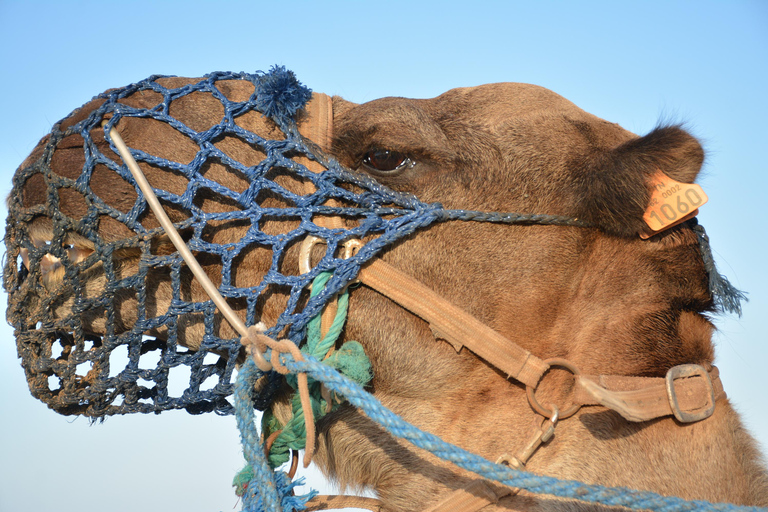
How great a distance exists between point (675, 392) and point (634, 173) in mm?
795

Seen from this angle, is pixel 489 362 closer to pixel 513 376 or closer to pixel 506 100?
pixel 513 376

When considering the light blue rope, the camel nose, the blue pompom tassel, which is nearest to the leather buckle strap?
the light blue rope

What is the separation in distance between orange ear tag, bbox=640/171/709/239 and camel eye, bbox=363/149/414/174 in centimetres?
92

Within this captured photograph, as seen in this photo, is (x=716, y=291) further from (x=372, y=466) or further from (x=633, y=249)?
(x=372, y=466)

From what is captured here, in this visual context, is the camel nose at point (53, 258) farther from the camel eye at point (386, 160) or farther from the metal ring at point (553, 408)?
the metal ring at point (553, 408)

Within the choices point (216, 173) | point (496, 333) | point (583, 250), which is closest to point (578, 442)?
point (496, 333)

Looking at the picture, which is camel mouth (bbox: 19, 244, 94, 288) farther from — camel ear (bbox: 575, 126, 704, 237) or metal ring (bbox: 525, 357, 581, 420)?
camel ear (bbox: 575, 126, 704, 237)

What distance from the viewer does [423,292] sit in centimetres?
212

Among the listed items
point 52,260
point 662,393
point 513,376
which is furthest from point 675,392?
point 52,260

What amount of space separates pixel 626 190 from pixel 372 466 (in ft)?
4.69

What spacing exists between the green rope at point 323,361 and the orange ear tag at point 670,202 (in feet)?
3.83

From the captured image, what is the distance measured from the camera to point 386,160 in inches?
86.7

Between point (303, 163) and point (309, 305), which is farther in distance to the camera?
point (303, 163)

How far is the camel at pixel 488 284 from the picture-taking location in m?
2.09
